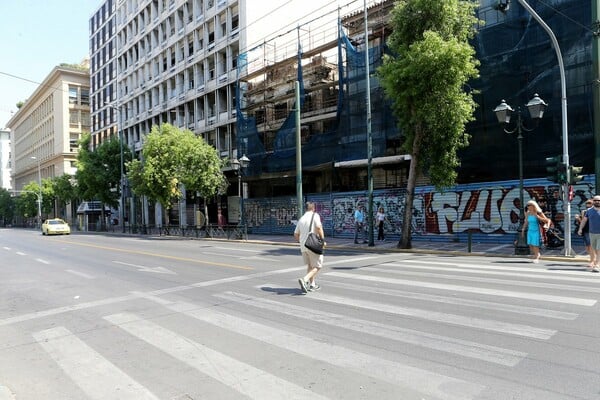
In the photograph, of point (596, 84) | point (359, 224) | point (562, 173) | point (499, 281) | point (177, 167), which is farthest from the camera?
point (177, 167)

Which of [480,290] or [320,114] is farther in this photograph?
[320,114]

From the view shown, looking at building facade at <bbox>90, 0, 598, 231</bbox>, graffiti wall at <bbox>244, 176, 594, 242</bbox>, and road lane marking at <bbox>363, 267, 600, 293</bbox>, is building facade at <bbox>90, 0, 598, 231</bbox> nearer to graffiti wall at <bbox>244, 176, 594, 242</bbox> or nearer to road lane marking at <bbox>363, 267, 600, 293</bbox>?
graffiti wall at <bbox>244, 176, 594, 242</bbox>

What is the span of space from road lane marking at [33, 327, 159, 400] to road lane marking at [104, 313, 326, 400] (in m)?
0.65

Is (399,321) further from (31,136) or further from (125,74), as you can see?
(31,136)

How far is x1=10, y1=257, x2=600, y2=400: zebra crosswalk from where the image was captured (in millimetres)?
4133

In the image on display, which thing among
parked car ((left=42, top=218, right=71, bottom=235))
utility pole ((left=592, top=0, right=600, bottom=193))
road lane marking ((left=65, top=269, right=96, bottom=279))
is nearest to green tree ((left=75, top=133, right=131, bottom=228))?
parked car ((left=42, top=218, right=71, bottom=235))

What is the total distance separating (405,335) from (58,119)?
86332 millimetres

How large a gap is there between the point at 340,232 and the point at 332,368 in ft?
70.0

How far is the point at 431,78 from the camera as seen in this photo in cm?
1630

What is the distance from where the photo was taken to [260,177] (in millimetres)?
31859

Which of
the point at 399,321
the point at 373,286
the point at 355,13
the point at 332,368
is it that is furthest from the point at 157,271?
the point at 355,13

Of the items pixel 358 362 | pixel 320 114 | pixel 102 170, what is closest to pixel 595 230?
pixel 358 362

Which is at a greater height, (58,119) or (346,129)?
(58,119)

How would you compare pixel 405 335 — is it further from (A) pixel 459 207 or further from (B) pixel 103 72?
(B) pixel 103 72
